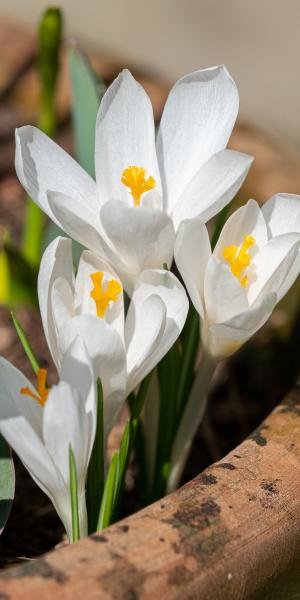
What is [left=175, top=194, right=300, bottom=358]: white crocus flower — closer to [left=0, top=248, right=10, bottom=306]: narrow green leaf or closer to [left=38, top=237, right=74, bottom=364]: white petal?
[left=38, top=237, right=74, bottom=364]: white petal

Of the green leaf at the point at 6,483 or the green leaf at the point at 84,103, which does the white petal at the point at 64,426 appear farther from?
the green leaf at the point at 84,103

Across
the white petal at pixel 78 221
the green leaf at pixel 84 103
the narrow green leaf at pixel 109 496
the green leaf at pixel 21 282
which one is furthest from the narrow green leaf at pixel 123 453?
the green leaf at pixel 21 282

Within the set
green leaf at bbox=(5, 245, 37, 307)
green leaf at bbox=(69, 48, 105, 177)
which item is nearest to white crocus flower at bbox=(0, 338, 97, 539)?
green leaf at bbox=(69, 48, 105, 177)

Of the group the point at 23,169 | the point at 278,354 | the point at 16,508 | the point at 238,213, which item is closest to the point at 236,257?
the point at 238,213

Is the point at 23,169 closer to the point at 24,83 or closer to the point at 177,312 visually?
the point at 177,312

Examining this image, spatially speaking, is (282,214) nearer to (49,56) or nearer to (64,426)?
(64,426)

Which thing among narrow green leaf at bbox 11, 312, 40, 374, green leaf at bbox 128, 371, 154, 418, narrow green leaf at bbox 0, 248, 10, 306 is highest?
narrow green leaf at bbox 11, 312, 40, 374

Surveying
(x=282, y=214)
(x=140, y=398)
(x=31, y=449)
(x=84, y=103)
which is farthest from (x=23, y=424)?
(x=84, y=103)

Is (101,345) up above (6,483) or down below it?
above
